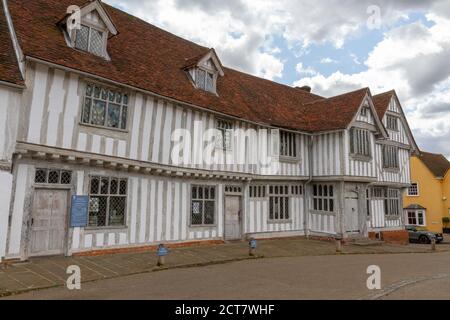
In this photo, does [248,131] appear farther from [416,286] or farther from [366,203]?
[416,286]

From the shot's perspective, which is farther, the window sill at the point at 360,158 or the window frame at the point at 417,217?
the window frame at the point at 417,217

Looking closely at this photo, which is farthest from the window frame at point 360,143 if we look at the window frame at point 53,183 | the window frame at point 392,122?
the window frame at point 53,183

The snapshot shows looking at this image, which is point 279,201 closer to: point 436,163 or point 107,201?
point 107,201

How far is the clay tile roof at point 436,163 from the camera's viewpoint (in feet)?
104

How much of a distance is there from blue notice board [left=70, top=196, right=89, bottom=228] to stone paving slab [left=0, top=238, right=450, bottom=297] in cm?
100

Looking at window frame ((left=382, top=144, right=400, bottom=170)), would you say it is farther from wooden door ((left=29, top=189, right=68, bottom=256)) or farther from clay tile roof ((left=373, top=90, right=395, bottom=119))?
wooden door ((left=29, top=189, right=68, bottom=256))

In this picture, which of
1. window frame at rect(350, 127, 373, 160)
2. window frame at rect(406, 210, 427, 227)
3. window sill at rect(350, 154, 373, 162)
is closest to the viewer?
window sill at rect(350, 154, 373, 162)

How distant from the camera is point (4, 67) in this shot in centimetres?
890

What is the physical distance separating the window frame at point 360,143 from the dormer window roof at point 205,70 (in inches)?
298

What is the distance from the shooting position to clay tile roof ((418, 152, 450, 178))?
31547 millimetres

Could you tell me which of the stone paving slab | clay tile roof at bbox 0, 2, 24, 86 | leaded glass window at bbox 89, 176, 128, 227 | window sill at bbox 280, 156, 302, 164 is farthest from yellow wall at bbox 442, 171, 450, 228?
clay tile roof at bbox 0, 2, 24, 86

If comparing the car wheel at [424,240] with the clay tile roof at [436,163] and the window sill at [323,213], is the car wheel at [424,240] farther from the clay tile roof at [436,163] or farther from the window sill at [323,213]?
the clay tile roof at [436,163]
